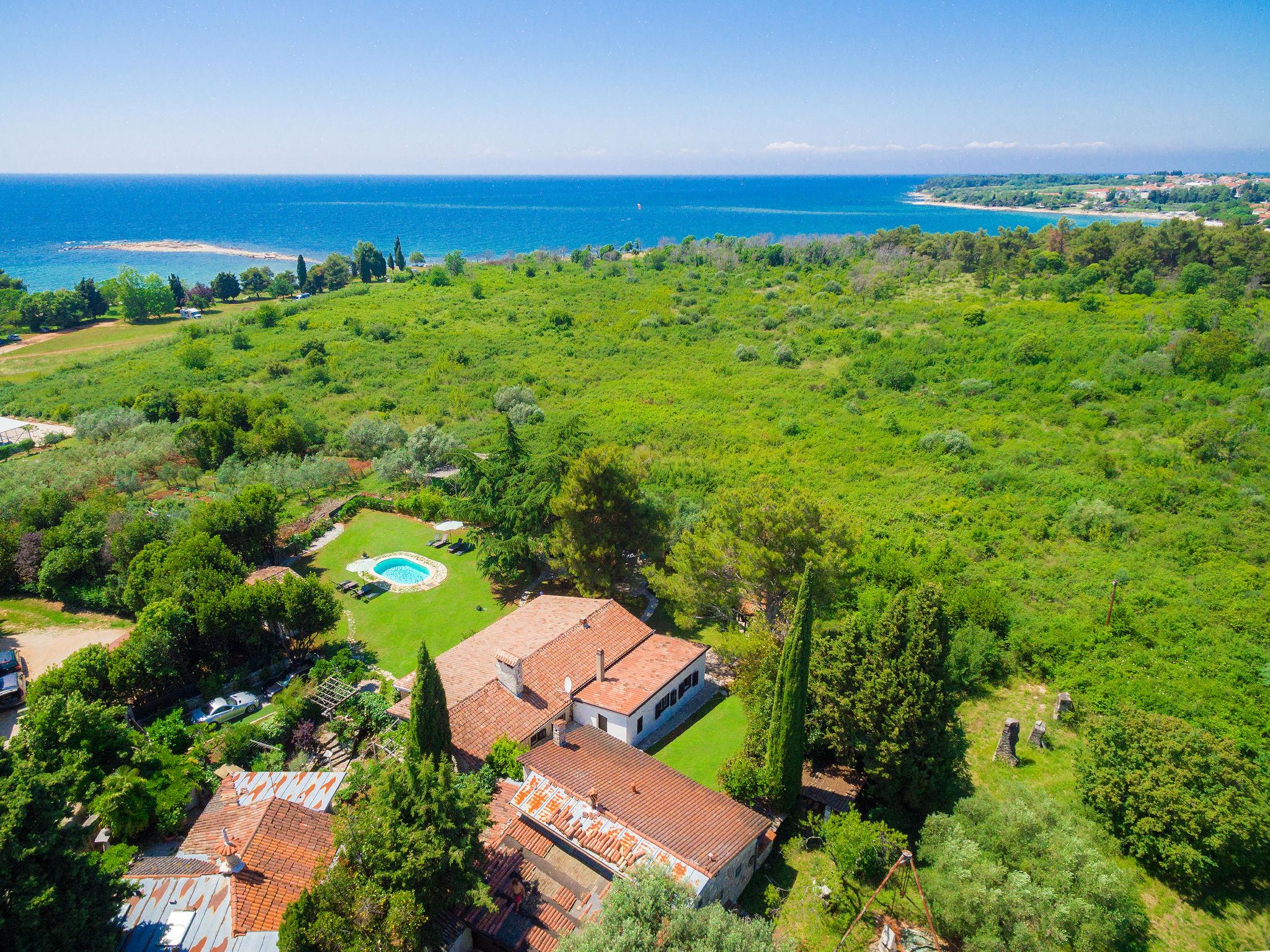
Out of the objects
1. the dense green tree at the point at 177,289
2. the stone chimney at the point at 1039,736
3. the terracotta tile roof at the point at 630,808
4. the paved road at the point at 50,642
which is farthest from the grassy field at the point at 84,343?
the stone chimney at the point at 1039,736

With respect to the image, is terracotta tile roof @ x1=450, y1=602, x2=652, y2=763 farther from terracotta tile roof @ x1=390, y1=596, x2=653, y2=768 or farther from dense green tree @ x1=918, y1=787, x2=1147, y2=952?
dense green tree @ x1=918, y1=787, x2=1147, y2=952

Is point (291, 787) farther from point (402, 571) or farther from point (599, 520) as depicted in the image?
point (599, 520)

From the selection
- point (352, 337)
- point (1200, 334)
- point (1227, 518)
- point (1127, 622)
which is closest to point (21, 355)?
point (352, 337)

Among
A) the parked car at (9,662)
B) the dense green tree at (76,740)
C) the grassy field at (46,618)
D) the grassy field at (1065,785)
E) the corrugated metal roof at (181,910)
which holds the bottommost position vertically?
the grassy field at (1065,785)

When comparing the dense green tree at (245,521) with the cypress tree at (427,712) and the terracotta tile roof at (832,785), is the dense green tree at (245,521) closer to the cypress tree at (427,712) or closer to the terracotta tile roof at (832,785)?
the cypress tree at (427,712)

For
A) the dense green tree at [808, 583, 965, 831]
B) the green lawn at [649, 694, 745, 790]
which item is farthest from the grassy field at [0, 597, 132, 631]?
the dense green tree at [808, 583, 965, 831]
